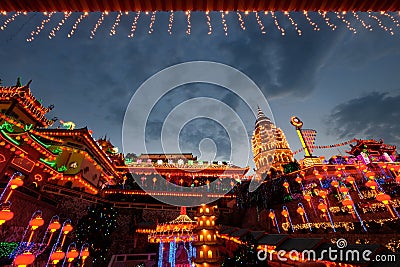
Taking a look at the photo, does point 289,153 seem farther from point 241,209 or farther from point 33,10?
point 33,10

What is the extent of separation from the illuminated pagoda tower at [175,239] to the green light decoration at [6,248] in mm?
6350

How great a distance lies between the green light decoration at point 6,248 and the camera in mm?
7872

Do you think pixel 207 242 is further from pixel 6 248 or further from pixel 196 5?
pixel 196 5

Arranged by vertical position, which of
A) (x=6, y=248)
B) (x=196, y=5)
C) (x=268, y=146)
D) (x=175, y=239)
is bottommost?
(x=6, y=248)

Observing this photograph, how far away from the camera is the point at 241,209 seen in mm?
23000

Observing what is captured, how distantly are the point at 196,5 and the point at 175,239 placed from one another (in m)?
11.8

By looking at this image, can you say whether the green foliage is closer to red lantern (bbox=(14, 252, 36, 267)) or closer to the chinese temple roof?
red lantern (bbox=(14, 252, 36, 267))

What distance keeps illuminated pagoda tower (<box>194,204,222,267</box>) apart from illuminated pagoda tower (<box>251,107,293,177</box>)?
33.6 metres

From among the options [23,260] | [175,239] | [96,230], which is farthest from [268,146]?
[23,260]

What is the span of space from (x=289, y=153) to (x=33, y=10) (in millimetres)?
48475

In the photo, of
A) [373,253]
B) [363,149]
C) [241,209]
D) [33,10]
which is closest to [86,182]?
[241,209]

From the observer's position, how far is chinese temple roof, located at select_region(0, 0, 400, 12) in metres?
2.79

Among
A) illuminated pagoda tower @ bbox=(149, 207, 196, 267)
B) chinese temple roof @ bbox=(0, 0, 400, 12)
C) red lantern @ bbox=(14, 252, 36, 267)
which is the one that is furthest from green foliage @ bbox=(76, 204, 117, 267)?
chinese temple roof @ bbox=(0, 0, 400, 12)

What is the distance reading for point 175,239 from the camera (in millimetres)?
10992
